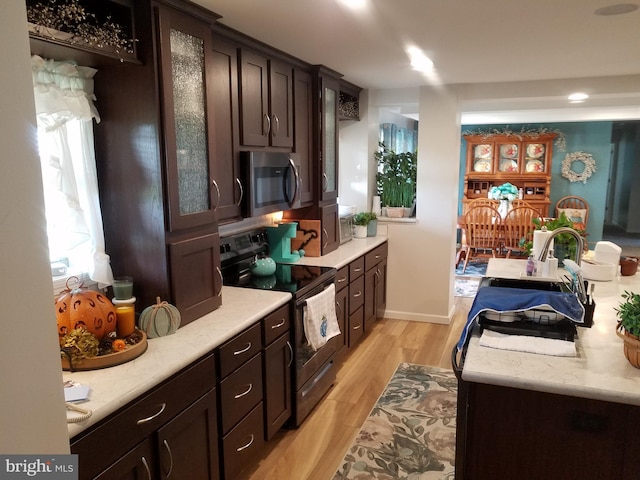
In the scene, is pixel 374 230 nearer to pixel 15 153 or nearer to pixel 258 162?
pixel 258 162

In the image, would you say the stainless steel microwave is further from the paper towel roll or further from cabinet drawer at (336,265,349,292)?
the paper towel roll

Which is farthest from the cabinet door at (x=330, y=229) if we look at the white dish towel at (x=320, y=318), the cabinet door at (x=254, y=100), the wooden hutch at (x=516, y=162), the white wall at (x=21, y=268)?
the wooden hutch at (x=516, y=162)

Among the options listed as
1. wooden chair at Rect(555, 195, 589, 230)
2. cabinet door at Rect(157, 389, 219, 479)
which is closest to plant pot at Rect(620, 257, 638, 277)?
cabinet door at Rect(157, 389, 219, 479)

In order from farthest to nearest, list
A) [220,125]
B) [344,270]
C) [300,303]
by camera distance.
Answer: [344,270], [300,303], [220,125]

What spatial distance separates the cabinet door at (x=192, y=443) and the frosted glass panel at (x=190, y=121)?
84 cm

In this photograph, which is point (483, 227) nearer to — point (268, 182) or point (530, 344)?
point (268, 182)

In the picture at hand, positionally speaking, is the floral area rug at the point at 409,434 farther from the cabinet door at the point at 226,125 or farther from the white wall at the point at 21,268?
the white wall at the point at 21,268

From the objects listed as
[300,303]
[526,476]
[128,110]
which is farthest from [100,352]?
[526,476]

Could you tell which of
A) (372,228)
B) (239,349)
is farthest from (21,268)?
A: (372,228)

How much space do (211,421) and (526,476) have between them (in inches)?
47.9

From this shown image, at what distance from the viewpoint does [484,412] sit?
5.37 ft

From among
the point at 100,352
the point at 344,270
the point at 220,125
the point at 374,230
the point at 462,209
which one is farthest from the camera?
the point at 462,209

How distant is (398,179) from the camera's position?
15.5ft

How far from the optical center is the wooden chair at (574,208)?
8078mm
